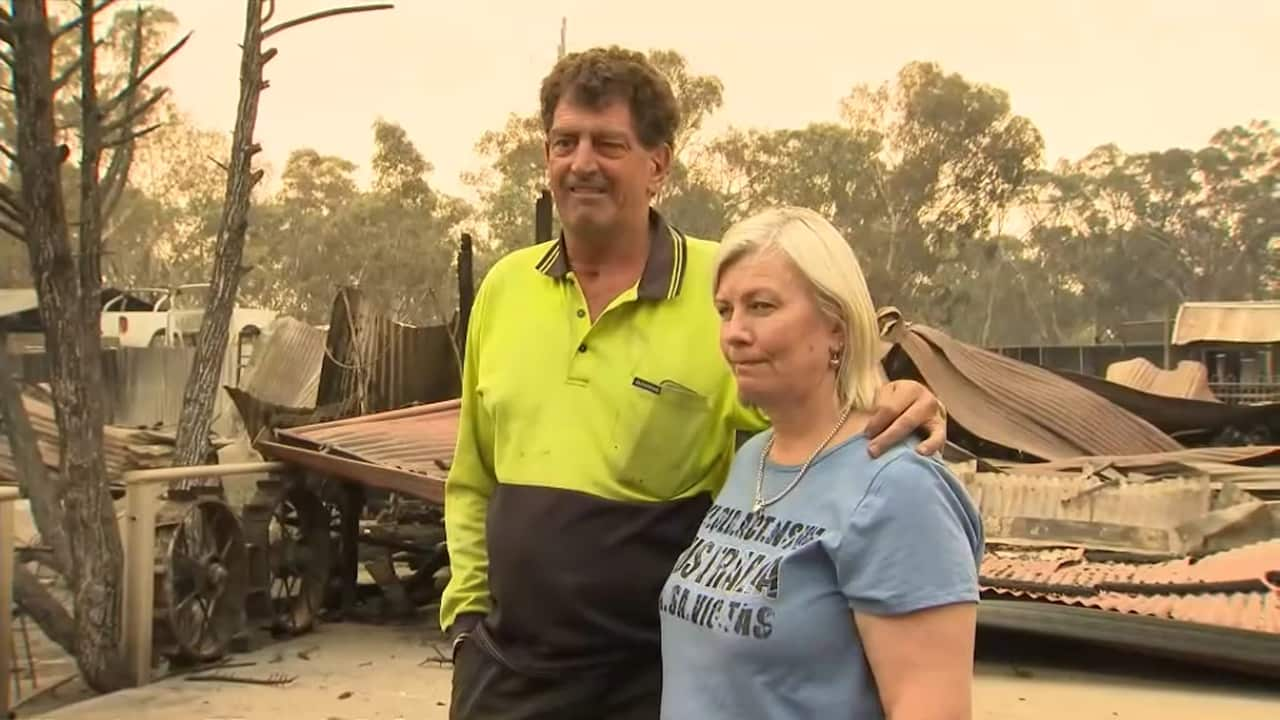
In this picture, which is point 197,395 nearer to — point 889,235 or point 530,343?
point 530,343

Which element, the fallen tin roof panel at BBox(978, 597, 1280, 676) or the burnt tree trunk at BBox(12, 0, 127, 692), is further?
the burnt tree trunk at BBox(12, 0, 127, 692)

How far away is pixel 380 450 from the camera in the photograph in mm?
7898

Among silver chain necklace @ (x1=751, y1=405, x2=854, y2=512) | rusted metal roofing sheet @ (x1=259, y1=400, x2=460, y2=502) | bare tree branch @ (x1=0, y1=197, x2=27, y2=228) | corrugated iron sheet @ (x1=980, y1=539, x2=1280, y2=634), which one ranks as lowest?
corrugated iron sheet @ (x1=980, y1=539, x2=1280, y2=634)

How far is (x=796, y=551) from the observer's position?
1625 mm

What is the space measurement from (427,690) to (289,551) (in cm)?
191

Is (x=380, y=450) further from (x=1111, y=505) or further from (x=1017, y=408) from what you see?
(x=1017, y=408)

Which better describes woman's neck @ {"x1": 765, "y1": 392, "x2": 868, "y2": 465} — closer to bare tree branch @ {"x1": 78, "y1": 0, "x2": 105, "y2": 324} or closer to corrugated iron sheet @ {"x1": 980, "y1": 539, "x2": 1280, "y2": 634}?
corrugated iron sheet @ {"x1": 980, "y1": 539, "x2": 1280, "y2": 634}

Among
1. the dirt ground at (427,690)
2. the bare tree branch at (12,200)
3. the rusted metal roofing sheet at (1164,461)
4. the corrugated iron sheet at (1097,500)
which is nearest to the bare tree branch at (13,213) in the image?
the bare tree branch at (12,200)

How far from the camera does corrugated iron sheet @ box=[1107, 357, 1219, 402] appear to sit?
542 inches

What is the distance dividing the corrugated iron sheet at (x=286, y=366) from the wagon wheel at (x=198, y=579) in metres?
5.52

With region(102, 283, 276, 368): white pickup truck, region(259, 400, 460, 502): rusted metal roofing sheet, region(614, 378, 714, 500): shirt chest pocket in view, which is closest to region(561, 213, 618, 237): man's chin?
region(614, 378, 714, 500): shirt chest pocket

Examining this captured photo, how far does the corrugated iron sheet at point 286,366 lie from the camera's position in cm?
1270

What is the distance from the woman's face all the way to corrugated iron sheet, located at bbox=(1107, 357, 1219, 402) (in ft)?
42.3

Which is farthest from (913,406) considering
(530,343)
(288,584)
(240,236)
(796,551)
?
(240,236)
